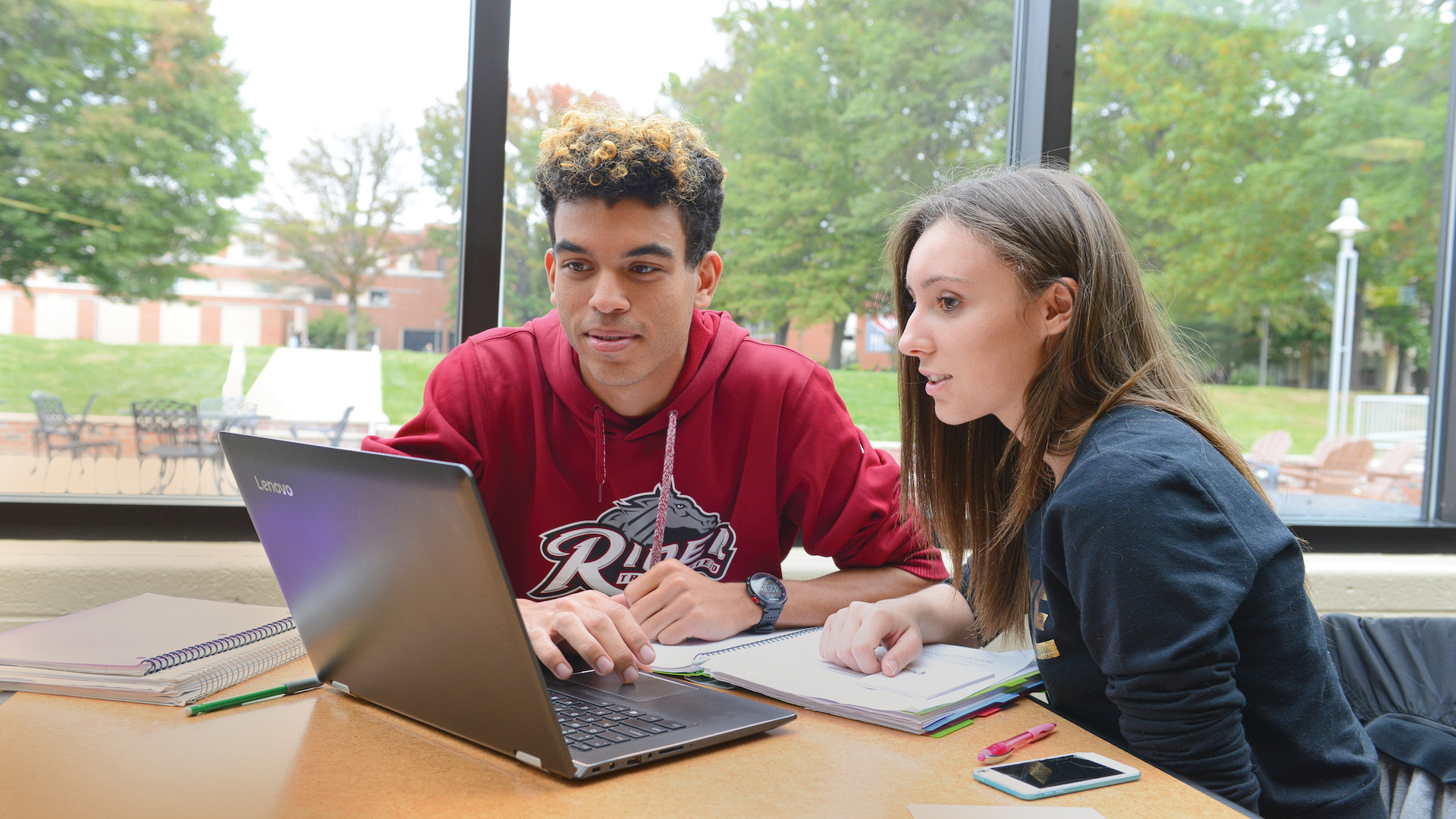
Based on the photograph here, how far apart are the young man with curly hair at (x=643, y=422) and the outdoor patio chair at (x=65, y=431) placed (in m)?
0.89

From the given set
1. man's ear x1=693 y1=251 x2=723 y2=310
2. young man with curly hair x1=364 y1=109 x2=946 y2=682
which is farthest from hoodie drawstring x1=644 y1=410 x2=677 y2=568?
man's ear x1=693 y1=251 x2=723 y2=310

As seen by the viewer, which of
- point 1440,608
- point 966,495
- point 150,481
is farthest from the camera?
point 1440,608

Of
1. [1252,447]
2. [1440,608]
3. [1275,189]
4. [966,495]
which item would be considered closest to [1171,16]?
[1275,189]

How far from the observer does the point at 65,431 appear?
193 centimetres

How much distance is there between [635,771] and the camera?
0.74m

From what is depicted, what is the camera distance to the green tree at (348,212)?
6.70 ft

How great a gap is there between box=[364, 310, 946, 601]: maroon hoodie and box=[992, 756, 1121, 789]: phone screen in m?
0.67

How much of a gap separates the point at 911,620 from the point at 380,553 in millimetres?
637

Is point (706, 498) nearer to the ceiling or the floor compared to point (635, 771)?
nearer to the ceiling

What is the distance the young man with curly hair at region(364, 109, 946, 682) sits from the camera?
141 cm

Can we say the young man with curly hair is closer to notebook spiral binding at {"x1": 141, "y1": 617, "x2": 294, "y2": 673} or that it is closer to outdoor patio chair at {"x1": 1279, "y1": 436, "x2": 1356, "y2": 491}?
notebook spiral binding at {"x1": 141, "y1": 617, "x2": 294, "y2": 673}

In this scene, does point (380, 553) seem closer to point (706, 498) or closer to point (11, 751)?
point (11, 751)

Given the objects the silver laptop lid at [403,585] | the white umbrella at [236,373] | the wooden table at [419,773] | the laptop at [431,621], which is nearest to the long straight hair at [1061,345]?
the wooden table at [419,773]

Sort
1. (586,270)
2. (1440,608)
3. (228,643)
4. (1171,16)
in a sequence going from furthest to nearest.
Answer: (1171,16)
(1440,608)
(586,270)
(228,643)
